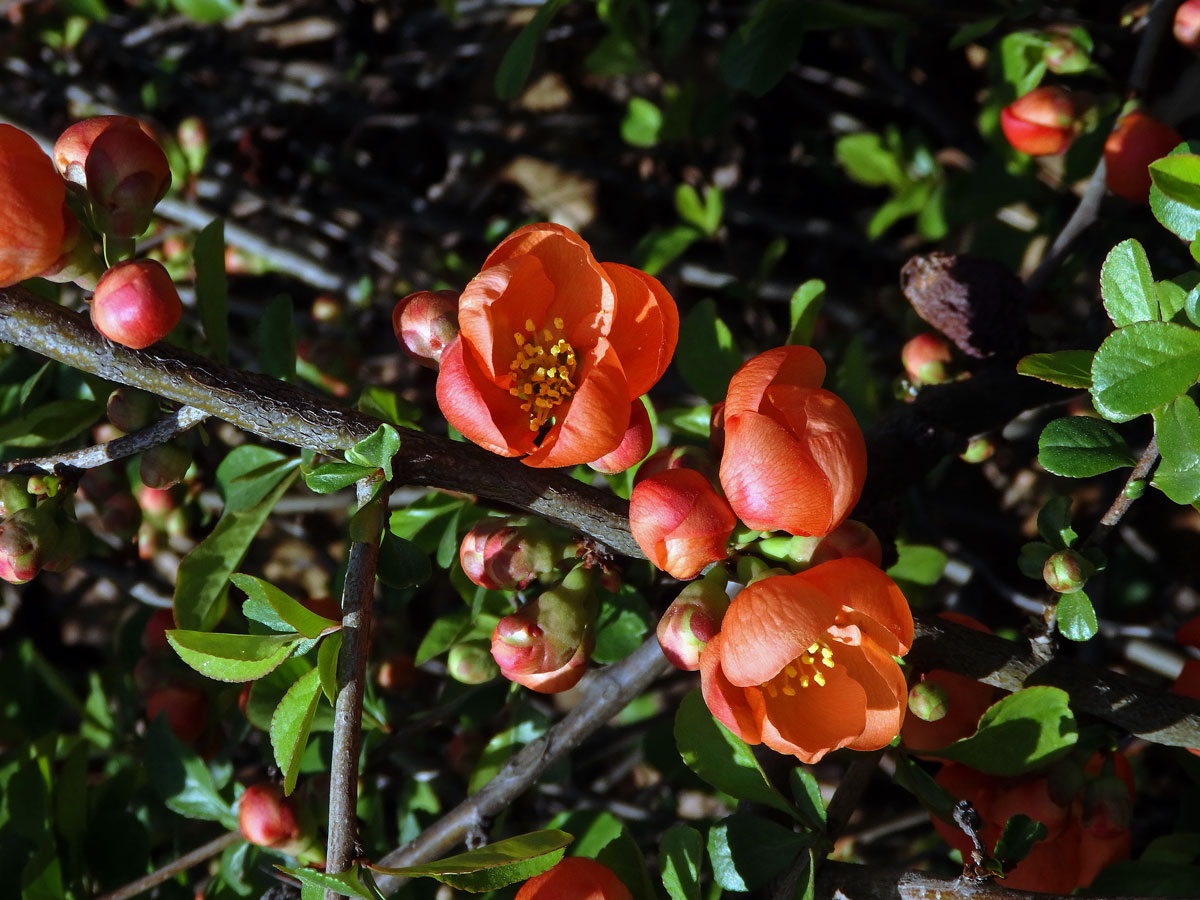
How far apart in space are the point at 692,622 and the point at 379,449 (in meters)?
0.43

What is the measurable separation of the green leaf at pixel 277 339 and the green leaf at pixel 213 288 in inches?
4.1

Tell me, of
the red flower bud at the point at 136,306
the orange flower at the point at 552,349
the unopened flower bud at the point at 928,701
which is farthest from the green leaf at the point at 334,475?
the unopened flower bud at the point at 928,701

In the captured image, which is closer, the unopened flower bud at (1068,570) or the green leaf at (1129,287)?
the green leaf at (1129,287)

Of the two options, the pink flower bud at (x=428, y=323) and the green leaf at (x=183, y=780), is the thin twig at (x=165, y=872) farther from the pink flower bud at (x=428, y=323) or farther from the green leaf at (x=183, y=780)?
the pink flower bud at (x=428, y=323)

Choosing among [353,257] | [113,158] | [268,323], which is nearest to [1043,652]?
[268,323]

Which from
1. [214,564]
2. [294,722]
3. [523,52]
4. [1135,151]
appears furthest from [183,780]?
[1135,151]

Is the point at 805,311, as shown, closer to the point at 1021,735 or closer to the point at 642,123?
the point at 1021,735

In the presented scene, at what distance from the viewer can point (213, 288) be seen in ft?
4.81

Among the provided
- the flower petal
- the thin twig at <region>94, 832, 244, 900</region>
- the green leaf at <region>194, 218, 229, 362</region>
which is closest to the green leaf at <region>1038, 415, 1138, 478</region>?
the flower petal

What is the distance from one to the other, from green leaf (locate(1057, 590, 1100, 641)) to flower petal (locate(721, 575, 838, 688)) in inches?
13.9

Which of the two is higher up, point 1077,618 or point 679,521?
point 679,521

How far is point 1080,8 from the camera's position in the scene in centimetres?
250

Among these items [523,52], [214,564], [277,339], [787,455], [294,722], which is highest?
[523,52]

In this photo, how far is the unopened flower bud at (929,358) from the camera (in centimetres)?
176
